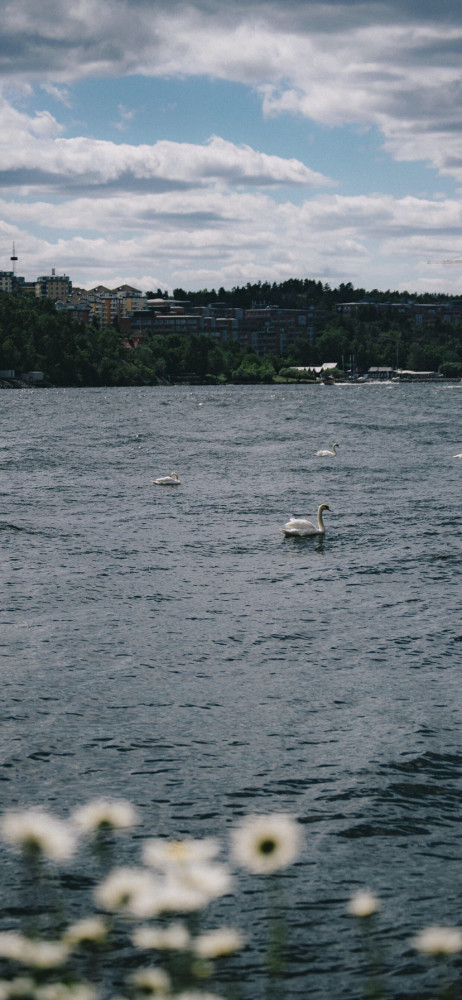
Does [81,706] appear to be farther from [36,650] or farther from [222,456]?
[222,456]

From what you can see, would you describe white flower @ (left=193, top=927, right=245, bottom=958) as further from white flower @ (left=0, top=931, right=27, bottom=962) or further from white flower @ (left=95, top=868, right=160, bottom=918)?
white flower @ (left=0, top=931, right=27, bottom=962)

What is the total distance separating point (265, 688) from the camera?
47.4 feet

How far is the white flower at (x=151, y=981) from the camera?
718 cm

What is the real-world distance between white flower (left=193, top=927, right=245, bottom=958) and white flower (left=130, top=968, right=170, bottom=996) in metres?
0.46

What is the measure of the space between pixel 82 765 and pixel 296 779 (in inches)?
96.5

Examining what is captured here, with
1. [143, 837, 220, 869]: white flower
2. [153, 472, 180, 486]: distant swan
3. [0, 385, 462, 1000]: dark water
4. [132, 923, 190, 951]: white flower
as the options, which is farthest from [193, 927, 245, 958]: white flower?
[153, 472, 180, 486]: distant swan

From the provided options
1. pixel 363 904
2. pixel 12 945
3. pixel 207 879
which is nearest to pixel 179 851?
pixel 207 879

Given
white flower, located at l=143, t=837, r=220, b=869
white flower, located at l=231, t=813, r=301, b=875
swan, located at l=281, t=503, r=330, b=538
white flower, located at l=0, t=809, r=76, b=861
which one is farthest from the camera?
swan, located at l=281, t=503, r=330, b=538

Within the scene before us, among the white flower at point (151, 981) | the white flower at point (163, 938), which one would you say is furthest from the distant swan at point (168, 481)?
the white flower at point (151, 981)

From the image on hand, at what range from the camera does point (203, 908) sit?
8883 mm

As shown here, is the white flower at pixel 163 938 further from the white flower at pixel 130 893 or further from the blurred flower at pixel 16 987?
the blurred flower at pixel 16 987

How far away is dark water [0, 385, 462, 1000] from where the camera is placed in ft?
31.3

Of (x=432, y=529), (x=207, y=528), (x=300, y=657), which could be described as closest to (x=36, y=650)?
(x=300, y=657)

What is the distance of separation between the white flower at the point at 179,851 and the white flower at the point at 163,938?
719 millimetres
